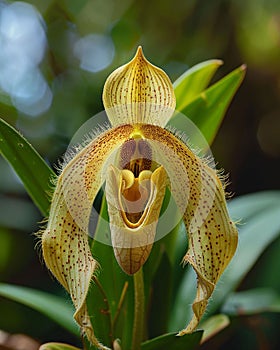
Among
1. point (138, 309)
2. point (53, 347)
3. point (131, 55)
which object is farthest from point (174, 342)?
point (131, 55)

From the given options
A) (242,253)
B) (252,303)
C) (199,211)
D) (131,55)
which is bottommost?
(252,303)

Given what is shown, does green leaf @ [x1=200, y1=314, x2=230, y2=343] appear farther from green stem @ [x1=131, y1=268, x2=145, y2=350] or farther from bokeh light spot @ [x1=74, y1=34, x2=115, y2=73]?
bokeh light spot @ [x1=74, y1=34, x2=115, y2=73]

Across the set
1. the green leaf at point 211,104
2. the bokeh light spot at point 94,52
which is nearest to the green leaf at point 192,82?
the green leaf at point 211,104

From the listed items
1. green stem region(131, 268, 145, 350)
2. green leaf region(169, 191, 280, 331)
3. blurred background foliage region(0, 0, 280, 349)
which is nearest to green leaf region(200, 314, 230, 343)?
green leaf region(169, 191, 280, 331)

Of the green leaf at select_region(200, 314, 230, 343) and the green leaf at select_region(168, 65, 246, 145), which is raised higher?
the green leaf at select_region(168, 65, 246, 145)

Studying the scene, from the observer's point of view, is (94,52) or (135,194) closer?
(135,194)

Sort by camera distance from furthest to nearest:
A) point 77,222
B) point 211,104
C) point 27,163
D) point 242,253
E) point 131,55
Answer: point 131,55 → point 242,253 → point 211,104 → point 27,163 → point 77,222

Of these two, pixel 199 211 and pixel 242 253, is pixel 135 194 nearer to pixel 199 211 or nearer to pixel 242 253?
pixel 199 211
